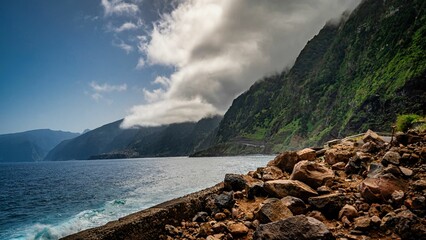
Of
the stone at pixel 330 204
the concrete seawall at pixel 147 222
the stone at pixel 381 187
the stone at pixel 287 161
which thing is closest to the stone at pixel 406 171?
the stone at pixel 381 187

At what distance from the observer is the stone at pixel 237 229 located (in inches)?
203

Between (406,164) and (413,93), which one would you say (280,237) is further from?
(413,93)

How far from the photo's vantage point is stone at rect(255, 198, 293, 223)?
5.25 m

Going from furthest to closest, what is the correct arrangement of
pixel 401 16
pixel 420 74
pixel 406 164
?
pixel 401 16 < pixel 420 74 < pixel 406 164

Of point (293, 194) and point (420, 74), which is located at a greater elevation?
point (420, 74)

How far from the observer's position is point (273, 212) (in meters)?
5.35

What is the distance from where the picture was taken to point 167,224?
18.5ft

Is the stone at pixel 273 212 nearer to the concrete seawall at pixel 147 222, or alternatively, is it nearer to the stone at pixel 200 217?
the stone at pixel 200 217

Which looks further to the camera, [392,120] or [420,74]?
[392,120]

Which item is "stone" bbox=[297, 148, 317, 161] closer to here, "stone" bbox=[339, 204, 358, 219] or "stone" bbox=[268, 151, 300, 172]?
"stone" bbox=[268, 151, 300, 172]

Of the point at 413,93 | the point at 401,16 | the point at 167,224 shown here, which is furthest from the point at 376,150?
the point at 401,16

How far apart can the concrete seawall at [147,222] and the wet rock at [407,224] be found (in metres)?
4.16

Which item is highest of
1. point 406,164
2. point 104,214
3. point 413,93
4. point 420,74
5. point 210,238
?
point 420,74

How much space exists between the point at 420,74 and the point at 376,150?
463 feet
